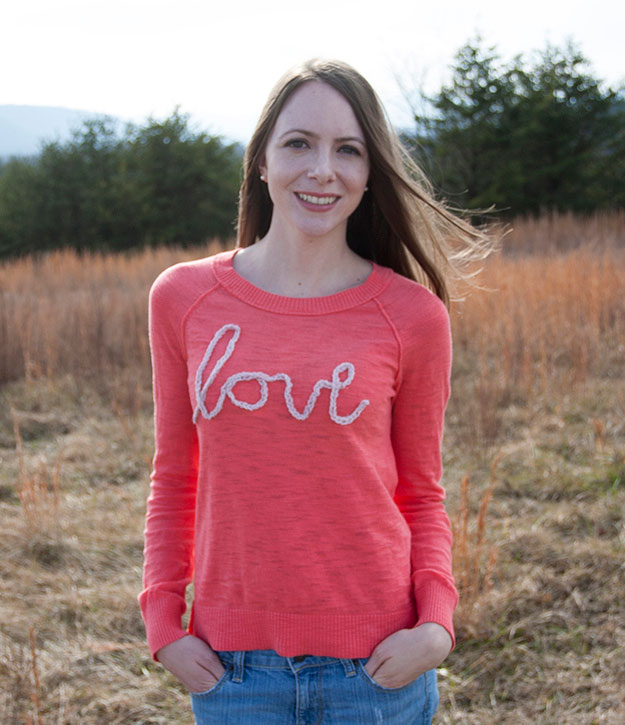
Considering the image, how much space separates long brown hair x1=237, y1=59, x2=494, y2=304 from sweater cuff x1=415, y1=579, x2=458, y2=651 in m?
0.65

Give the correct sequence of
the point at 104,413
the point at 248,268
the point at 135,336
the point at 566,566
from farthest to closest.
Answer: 1. the point at 135,336
2. the point at 104,413
3. the point at 566,566
4. the point at 248,268

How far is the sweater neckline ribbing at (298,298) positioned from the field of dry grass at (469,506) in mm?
539

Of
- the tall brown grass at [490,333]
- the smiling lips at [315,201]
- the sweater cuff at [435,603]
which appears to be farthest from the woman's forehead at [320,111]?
the tall brown grass at [490,333]

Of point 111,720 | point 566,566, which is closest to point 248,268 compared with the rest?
point 111,720

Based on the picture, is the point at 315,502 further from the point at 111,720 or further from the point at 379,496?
the point at 111,720

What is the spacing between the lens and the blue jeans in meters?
1.19

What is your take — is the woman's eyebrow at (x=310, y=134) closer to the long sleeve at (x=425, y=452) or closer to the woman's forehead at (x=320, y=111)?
the woman's forehead at (x=320, y=111)

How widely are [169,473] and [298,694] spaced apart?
1.45 ft

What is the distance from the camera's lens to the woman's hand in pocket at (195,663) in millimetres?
1217

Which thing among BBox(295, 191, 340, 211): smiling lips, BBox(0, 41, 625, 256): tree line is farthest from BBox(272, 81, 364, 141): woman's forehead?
BBox(0, 41, 625, 256): tree line

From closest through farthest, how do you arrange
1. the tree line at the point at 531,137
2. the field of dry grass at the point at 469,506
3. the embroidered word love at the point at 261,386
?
the embroidered word love at the point at 261,386, the field of dry grass at the point at 469,506, the tree line at the point at 531,137

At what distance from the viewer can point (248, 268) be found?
135 cm

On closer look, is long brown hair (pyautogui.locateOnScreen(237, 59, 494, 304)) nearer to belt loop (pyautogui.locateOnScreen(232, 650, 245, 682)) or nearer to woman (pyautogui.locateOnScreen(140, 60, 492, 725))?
woman (pyautogui.locateOnScreen(140, 60, 492, 725))

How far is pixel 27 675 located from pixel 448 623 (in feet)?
5.44
